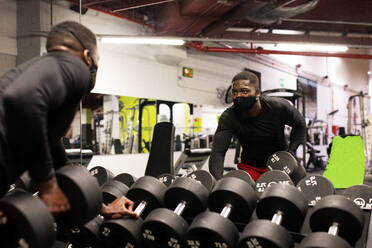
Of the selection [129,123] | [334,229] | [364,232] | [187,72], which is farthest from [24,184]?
[187,72]

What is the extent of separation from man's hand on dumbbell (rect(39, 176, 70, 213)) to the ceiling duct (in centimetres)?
479

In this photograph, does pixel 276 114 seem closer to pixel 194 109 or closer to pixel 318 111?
pixel 194 109

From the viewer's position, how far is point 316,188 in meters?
1.80

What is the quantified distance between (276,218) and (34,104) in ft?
3.49

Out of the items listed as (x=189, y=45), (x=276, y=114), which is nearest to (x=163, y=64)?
(x=189, y=45)

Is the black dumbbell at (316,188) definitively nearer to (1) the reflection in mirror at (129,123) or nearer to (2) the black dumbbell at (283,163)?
(2) the black dumbbell at (283,163)

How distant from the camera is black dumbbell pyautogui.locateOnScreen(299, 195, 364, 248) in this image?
1396 millimetres

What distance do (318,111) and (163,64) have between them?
6.85 m

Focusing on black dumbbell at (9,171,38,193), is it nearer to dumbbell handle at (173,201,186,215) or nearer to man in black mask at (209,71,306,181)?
dumbbell handle at (173,201,186,215)

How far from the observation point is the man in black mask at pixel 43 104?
1.14 metres

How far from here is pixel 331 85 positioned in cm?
1248

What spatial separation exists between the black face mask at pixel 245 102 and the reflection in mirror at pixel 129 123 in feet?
9.79

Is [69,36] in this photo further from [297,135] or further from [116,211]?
[297,135]

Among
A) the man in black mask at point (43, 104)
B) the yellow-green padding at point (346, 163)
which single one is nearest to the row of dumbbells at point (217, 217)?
the man in black mask at point (43, 104)
